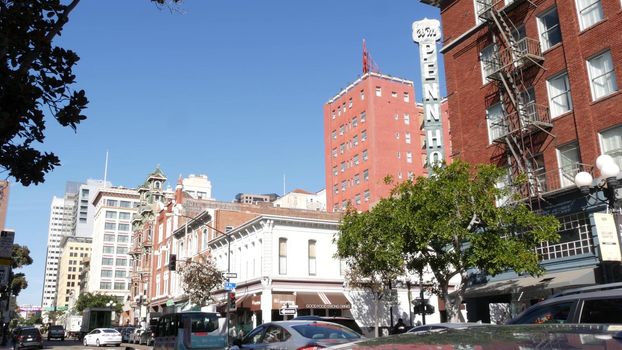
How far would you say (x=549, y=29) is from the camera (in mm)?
25594

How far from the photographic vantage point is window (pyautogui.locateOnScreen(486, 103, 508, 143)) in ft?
88.6

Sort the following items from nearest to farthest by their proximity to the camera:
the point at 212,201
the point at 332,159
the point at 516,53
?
the point at 516,53, the point at 212,201, the point at 332,159

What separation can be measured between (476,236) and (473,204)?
1.26m

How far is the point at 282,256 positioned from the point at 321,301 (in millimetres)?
4617

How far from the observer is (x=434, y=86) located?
37.3 m

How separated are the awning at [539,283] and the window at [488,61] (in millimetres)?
9843

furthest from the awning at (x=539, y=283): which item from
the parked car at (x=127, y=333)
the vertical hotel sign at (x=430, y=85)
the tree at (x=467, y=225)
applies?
the parked car at (x=127, y=333)

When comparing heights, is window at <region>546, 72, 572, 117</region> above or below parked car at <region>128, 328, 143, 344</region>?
above

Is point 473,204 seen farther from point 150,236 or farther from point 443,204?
point 150,236

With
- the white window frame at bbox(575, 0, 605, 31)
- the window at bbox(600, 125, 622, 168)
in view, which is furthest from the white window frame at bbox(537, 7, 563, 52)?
the window at bbox(600, 125, 622, 168)

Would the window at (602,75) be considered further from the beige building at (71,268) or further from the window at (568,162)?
the beige building at (71,268)

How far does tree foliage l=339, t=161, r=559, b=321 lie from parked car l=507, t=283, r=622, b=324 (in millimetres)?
12360

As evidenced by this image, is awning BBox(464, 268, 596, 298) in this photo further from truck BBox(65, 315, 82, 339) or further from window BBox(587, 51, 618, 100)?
truck BBox(65, 315, 82, 339)

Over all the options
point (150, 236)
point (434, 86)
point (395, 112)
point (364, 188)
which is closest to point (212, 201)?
point (150, 236)
